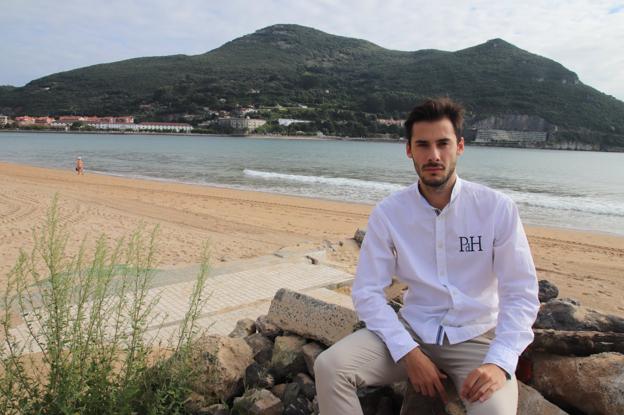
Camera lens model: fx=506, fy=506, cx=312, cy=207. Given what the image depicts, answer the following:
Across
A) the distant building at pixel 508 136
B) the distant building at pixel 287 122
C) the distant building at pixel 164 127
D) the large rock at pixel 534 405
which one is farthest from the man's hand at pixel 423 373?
the distant building at pixel 164 127

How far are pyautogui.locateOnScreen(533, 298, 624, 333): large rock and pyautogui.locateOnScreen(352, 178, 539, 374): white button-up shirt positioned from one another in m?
0.80

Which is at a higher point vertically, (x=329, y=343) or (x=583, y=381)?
(x=583, y=381)

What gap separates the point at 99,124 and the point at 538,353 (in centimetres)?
13484

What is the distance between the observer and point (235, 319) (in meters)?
5.21

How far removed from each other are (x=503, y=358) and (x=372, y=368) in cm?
60

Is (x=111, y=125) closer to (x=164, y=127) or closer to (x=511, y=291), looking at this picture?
(x=164, y=127)

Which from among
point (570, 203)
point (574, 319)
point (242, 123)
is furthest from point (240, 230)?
point (242, 123)

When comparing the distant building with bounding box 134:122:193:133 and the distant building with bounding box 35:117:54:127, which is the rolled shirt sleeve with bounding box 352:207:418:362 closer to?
the distant building with bounding box 134:122:193:133

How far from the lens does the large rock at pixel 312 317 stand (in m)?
3.57

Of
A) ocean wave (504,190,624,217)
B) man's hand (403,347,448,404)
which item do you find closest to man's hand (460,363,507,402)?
man's hand (403,347,448,404)

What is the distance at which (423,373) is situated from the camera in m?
2.35

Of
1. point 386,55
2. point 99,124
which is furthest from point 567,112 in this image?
point 99,124

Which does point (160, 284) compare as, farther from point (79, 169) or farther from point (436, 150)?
point (79, 169)

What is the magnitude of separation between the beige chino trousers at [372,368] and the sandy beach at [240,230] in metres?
5.01
